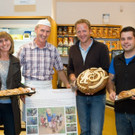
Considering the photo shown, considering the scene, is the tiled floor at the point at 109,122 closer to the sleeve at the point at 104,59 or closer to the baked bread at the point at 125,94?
the sleeve at the point at 104,59

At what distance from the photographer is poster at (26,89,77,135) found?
221 centimetres

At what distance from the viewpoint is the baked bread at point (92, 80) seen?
199 centimetres

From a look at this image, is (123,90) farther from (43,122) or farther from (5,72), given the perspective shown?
(5,72)

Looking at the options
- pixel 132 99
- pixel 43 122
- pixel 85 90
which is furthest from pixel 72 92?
pixel 132 99

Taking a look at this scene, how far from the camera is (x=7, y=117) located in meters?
2.09

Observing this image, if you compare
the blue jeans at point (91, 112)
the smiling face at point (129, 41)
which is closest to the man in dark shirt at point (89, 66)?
the blue jeans at point (91, 112)

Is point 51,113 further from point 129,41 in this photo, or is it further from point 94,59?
point 129,41

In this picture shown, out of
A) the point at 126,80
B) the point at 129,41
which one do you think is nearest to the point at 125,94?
the point at 126,80

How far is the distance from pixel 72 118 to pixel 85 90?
443 mm

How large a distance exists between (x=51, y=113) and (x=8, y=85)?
56 cm

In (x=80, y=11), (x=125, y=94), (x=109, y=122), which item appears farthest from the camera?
(x=80, y=11)

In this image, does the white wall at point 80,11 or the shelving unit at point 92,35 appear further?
the white wall at point 80,11

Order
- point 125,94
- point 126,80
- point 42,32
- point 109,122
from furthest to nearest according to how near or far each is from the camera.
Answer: point 109,122, point 42,32, point 126,80, point 125,94

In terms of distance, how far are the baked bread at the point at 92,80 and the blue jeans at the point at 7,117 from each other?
75cm
